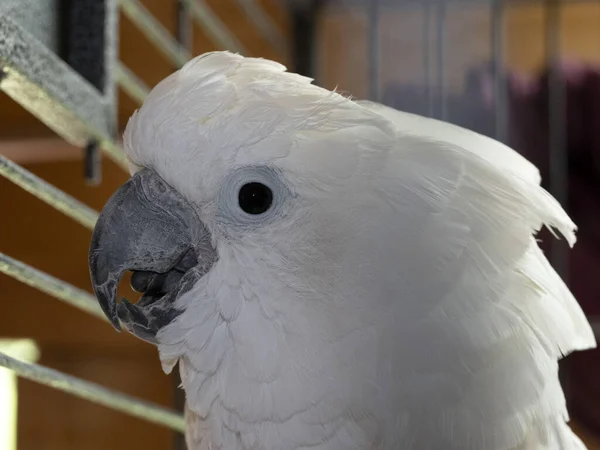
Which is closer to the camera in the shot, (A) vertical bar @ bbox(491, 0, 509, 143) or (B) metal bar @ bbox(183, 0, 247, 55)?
(B) metal bar @ bbox(183, 0, 247, 55)

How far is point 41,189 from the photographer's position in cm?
118

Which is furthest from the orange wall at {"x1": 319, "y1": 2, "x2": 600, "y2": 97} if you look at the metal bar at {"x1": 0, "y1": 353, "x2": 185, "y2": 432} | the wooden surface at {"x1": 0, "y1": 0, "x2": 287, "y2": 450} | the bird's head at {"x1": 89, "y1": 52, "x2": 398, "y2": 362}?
the bird's head at {"x1": 89, "y1": 52, "x2": 398, "y2": 362}

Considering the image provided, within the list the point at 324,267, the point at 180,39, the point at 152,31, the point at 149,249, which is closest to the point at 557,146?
the point at 180,39

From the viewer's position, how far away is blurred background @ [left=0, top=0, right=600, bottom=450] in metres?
1.33

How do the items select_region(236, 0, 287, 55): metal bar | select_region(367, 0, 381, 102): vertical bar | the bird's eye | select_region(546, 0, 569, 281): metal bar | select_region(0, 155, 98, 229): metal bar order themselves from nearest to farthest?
the bird's eye
select_region(0, 155, 98, 229): metal bar
select_region(236, 0, 287, 55): metal bar
select_region(367, 0, 381, 102): vertical bar
select_region(546, 0, 569, 281): metal bar

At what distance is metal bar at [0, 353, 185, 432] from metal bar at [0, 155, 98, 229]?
25 cm

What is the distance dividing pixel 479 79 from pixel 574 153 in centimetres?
42

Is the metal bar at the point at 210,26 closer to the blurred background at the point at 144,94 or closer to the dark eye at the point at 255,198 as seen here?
the blurred background at the point at 144,94

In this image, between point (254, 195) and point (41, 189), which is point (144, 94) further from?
point (254, 195)

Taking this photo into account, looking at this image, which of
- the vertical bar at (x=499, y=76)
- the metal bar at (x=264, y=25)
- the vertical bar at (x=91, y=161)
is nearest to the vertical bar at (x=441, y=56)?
the vertical bar at (x=499, y=76)

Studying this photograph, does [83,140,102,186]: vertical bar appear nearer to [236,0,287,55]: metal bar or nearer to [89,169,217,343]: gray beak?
[89,169,217,343]: gray beak

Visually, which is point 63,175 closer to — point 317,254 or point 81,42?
point 81,42

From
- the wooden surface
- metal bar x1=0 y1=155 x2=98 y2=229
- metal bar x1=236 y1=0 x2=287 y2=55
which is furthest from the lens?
metal bar x1=236 y1=0 x2=287 y2=55

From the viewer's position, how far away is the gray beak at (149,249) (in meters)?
1.01
